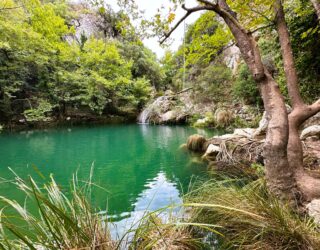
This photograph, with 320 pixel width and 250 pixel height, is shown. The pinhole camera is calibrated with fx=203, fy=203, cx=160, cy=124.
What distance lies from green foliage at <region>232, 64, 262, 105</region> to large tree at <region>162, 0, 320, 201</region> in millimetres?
8284

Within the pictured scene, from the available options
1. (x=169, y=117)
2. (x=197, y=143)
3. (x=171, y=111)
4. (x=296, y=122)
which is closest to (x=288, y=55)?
(x=296, y=122)

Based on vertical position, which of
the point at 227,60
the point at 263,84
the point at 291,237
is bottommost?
the point at 291,237

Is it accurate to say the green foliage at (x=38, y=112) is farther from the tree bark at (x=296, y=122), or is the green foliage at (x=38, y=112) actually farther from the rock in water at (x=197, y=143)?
the tree bark at (x=296, y=122)

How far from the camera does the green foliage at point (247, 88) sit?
1027 centimetres

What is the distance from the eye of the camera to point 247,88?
10625 mm

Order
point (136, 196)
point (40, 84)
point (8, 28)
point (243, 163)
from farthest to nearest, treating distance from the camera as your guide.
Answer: point (40, 84) → point (8, 28) → point (243, 163) → point (136, 196)

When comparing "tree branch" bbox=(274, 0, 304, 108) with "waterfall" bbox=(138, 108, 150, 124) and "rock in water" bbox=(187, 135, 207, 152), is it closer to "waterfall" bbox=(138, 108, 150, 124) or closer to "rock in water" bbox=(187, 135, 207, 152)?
"rock in water" bbox=(187, 135, 207, 152)

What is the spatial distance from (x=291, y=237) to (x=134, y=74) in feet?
67.0

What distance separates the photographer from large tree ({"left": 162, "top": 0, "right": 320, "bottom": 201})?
209cm

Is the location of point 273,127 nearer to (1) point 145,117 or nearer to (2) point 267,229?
(2) point 267,229

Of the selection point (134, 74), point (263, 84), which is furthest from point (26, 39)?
point (263, 84)

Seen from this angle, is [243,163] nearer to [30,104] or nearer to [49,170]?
[49,170]

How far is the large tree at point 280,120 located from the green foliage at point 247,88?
27.2 feet

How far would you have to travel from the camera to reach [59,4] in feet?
60.4
